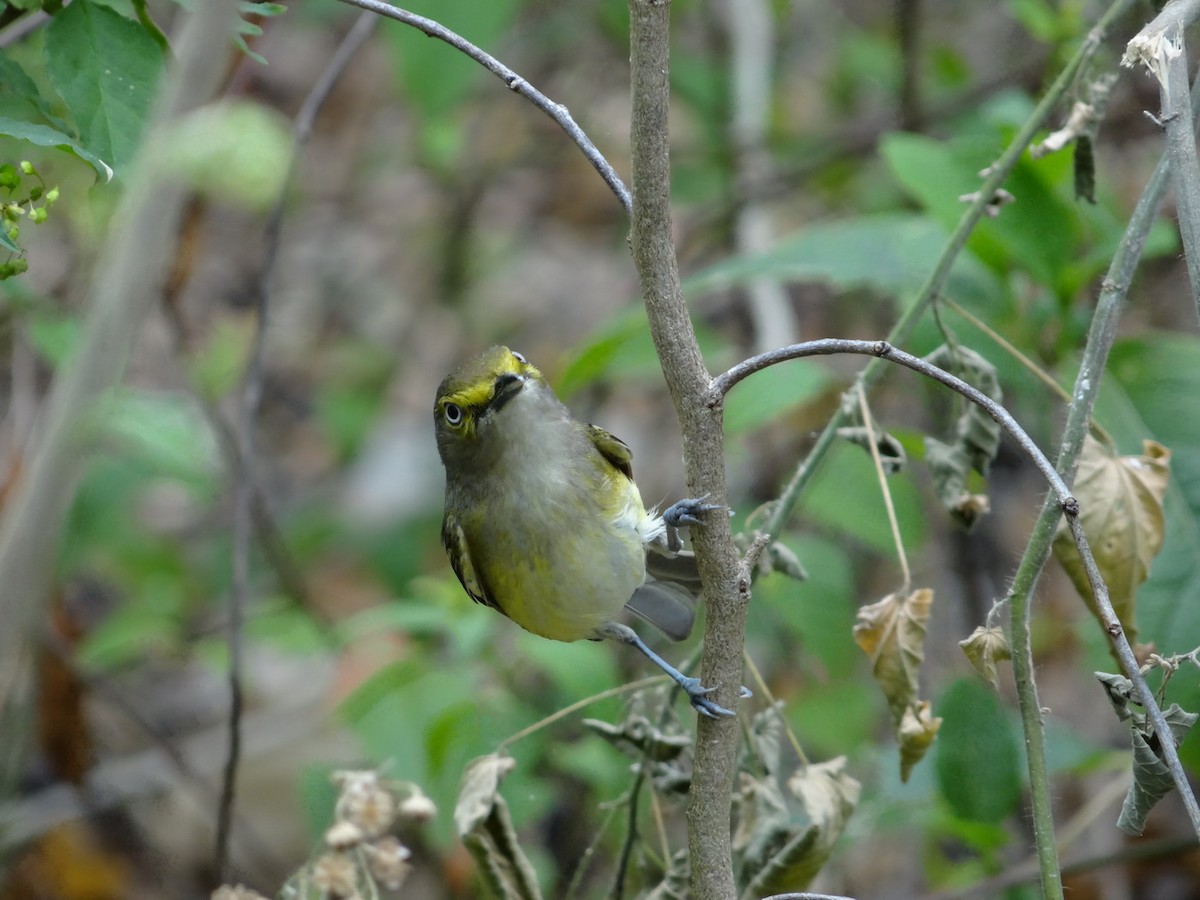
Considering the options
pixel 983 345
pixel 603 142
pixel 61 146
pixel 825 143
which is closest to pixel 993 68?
pixel 825 143

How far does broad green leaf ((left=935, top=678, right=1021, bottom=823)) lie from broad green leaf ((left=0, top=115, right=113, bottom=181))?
2325 mm

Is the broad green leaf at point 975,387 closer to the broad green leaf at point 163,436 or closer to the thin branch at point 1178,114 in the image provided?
the thin branch at point 1178,114

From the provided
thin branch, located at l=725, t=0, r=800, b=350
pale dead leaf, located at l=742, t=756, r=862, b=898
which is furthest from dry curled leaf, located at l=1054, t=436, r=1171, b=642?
thin branch, located at l=725, t=0, r=800, b=350

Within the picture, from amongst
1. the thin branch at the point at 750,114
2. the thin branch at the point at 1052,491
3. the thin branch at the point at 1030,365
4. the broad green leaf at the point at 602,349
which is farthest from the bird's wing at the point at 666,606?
the thin branch at the point at 750,114

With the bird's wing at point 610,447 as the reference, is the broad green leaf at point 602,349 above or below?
above

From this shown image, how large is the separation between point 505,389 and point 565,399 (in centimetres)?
90

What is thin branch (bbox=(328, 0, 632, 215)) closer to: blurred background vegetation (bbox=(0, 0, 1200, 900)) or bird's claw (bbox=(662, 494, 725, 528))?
blurred background vegetation (bbox=(0, 0, 1200, 900))

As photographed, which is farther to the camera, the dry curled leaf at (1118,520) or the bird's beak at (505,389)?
the bird's beak at (505,389)

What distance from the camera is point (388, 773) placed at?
13.4 feet

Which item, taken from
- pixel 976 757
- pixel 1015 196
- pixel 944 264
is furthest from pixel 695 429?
pixel 1015 196

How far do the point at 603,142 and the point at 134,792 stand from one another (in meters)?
4.56

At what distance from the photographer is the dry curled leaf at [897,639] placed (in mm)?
2383

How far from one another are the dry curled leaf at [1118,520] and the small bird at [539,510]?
993 millimetres

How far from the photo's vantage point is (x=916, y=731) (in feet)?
7.74
